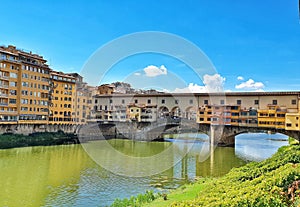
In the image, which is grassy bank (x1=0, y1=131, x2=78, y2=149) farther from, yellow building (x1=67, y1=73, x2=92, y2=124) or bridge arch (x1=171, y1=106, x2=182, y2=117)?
bridge arch (x1=171, y1=106, x2=182, y2=117)

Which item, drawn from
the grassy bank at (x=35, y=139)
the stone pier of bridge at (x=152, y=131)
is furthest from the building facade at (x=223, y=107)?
the grassy bank at (x=35, y=139)

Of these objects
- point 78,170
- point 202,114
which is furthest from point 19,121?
point 202,114

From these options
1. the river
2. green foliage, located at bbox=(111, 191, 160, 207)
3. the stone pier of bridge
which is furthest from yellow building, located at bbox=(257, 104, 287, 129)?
green foliage, located at bbox=(111, 191, 160, 207)

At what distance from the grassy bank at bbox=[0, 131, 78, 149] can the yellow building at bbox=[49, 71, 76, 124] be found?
6.45 feet

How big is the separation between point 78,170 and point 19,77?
1585 cm

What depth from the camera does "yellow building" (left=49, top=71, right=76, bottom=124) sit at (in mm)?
33125

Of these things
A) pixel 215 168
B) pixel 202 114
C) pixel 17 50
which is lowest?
pixel 215 168

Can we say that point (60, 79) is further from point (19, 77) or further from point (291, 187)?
point (291, 187)

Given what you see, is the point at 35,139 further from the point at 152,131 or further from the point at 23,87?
the point at 152,131

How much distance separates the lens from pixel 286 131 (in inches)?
932

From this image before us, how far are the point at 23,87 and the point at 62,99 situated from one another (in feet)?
21.2

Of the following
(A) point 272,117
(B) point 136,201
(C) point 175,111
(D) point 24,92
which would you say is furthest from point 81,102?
(B) point 136,201

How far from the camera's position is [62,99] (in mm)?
34281

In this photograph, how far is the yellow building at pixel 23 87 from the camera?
26.6 meters
